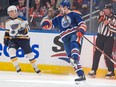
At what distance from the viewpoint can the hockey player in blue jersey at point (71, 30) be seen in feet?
24.0

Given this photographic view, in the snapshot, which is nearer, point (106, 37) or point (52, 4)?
point (106, 37)

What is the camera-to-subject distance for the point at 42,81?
777cm

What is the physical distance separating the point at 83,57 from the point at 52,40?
0.66m

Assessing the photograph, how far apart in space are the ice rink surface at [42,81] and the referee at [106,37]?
0.87 feet

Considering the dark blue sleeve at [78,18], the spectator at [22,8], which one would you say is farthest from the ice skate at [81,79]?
the spectator at [22,8]

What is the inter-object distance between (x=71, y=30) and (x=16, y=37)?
1306mm

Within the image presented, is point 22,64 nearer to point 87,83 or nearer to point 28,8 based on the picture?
point 28,8

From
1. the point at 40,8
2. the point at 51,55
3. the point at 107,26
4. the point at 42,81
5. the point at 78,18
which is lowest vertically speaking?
the point at 42,81

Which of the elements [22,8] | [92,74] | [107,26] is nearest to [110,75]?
[92,74]

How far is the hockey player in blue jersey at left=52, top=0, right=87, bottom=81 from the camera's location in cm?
731

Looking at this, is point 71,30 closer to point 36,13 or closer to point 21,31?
point 21,31

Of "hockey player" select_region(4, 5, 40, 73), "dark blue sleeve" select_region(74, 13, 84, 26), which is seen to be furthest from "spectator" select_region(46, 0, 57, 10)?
"dark blue sleeve" select_region(74, 13, 84, 26)

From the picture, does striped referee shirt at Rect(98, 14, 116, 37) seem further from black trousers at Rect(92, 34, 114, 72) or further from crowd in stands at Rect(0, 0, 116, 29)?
crowd in stands at Rect(0, 0, 116, 29)

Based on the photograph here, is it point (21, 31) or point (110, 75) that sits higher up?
point (21, 31)
